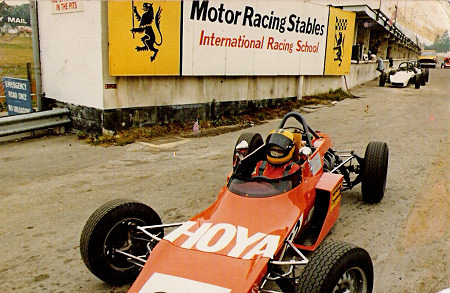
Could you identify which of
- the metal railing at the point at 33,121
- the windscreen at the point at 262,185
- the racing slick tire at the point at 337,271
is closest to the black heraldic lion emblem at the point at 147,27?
the metal railing at the point at 33,121

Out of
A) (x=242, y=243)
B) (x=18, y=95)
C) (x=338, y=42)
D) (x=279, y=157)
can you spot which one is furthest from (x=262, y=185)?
(x=338, y=42)

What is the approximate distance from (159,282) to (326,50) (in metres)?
A: 14.7

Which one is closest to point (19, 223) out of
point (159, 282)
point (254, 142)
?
point (159, 282)

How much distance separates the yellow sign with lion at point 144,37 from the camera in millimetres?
8688

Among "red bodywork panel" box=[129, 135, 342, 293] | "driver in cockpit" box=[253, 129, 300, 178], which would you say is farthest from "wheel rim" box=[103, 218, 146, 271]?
"driver in cockpit" box=[253, 129, 300, 178]

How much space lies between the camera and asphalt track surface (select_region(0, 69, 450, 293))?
12.8ft

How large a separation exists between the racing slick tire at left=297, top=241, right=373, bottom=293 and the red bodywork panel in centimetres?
35

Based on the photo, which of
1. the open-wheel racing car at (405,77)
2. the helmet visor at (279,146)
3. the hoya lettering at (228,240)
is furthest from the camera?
the open-wheel racing car at (405,77)

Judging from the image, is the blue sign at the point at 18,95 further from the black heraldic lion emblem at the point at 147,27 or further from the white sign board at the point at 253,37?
the white sign board at the point at 253,37

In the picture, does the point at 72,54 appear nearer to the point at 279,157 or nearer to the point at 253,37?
the point at 253,37

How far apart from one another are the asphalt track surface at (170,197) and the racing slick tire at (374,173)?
17cm

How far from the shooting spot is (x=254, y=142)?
616 cm

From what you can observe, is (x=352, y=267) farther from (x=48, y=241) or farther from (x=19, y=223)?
(x=19, y=223)

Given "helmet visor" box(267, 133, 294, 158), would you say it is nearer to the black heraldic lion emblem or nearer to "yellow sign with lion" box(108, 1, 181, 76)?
"yellow sign with lion" box(108, 1, 181, 76)
